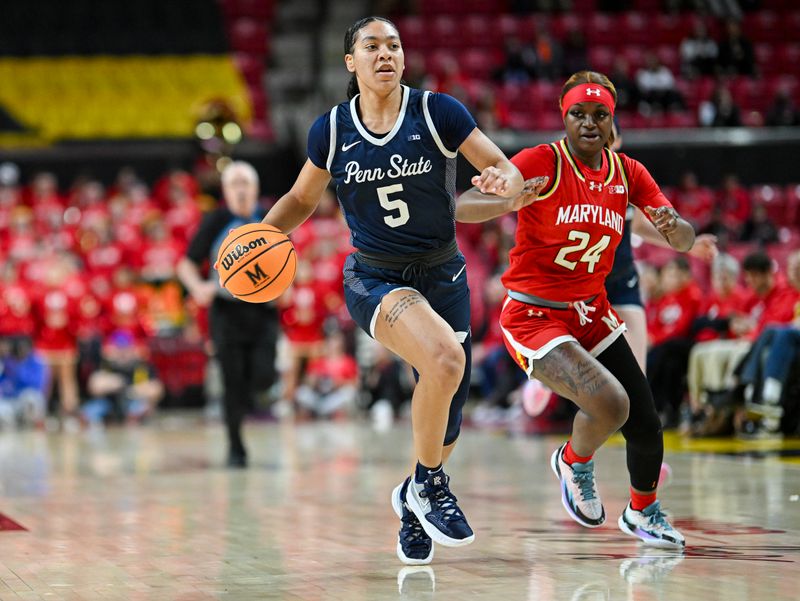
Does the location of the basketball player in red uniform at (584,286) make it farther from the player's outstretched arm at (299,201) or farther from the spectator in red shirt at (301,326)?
the spectator in red shirt at (301,326)

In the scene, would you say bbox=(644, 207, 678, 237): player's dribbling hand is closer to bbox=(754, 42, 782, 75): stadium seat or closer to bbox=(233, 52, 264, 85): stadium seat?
bbox=(754, 42, 782, 75): stadium seat

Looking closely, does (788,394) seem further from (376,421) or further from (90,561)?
(90,561)

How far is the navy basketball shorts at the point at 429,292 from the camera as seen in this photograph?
4.99m

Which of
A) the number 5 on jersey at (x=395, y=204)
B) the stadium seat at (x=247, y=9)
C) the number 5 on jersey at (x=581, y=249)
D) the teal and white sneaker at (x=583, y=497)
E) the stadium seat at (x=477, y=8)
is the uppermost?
the stadium seat at (x=247, y=9)

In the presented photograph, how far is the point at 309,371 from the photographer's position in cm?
1575

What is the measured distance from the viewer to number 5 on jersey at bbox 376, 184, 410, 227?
4.92 meters

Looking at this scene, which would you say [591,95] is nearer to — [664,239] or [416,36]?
[664,239]

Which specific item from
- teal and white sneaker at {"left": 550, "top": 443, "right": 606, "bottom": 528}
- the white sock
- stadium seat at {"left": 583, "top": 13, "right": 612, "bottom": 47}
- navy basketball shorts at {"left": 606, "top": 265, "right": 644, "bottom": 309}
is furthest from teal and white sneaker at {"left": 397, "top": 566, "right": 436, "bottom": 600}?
stadium seat at {"left": 583, "top": 13, "right": 612, "bottom": 47}

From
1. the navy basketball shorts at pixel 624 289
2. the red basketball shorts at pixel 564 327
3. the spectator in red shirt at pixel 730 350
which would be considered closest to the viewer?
the red basketball shorts at pixel 564 327

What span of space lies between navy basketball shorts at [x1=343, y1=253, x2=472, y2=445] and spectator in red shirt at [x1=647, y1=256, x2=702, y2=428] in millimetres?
6334

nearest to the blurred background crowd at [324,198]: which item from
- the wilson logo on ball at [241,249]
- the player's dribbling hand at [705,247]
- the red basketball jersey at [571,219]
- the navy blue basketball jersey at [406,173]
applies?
the player's dribbling hand at [705,247]

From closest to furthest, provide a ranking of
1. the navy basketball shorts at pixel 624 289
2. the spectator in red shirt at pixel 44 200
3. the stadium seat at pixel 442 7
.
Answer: the navy basketball shorts at pixel 624 289
the spectator in red shirt at pixel 44 200
the stadium seat at pixel 442 7

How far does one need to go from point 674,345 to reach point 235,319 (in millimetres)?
4218

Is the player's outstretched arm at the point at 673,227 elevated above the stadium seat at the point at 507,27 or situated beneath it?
situated beneath
